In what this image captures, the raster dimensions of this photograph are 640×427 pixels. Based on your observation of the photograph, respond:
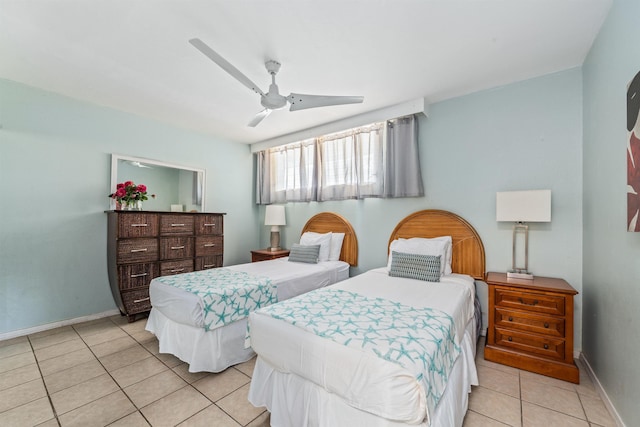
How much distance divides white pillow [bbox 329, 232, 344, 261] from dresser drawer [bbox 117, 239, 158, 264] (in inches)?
92.0

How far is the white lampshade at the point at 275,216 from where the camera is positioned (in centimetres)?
444

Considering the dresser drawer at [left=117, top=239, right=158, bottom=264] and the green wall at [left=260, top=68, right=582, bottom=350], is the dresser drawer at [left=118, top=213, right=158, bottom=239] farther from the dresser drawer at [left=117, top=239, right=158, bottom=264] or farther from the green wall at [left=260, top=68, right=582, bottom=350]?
the green wall at [left=260, top=68, right=582, bottom=350]

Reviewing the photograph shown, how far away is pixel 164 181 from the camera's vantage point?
12.8 feet

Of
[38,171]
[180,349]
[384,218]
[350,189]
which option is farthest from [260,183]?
[180,349]

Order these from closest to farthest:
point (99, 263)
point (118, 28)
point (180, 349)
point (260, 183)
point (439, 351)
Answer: point (439, 351) < point (118, 28) < point (180, 349) < point (99, 263) < point (260, 183)

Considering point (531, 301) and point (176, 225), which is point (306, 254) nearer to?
point (176, 225)

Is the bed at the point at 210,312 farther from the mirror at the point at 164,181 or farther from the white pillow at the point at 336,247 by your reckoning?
the mirror at the point at 164,181

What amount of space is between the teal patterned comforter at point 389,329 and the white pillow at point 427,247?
113 cm

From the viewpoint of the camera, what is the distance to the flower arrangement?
3334mm

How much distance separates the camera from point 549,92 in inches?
101

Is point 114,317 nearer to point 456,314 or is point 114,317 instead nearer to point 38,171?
point 38,171

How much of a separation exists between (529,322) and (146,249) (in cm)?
414

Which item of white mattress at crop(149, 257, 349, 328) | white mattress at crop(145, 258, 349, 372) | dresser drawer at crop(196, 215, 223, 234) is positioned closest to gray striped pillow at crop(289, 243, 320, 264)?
white mattress at crop(149, 257, 349, 328)

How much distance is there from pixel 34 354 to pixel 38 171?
193 cm
